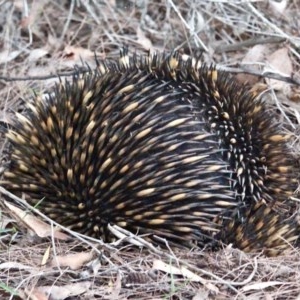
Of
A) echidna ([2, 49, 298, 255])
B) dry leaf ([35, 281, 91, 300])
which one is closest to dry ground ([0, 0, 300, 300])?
dry leaf ([35, 281, 91, 300])

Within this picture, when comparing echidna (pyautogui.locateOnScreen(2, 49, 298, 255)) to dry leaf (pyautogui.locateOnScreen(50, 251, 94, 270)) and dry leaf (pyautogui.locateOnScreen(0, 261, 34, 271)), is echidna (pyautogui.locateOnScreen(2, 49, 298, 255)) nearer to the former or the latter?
dry leaf (pyautogui.locateOnScreen(50, 251, 94, 270))

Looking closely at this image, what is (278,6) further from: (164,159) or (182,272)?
(182,272)

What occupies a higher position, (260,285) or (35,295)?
(260,285)

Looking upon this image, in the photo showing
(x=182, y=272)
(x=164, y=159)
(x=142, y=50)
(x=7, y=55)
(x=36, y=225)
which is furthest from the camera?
(x=142, y=50)

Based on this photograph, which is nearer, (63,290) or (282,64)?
(63,290)

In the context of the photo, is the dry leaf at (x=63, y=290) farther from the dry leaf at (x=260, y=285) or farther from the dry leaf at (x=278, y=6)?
the dry leaf at (x=278, y=6)

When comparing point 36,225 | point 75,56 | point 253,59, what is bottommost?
point 36,225

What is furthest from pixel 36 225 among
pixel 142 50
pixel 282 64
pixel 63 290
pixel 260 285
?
pixel 282 64

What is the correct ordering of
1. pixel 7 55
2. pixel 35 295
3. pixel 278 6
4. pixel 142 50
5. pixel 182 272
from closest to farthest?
pixel 35 295 < pixel 182 272 < pixel 7 55 < pixel 278 6 < pixel 142 50
